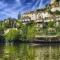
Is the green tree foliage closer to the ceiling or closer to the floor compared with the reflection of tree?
closer to the ceiling

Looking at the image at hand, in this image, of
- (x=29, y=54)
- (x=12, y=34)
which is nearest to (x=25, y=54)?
(x=29, y=54)

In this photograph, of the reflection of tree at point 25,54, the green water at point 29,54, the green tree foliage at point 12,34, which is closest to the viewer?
the green water at point 29,54

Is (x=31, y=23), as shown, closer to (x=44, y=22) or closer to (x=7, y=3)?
(x=44, y=22)

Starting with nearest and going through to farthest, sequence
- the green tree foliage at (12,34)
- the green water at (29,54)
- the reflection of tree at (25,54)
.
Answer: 1. the green water at (29,54)
2. the reflection of tree at (25,54)
3. the green tree foliage at (12,34)

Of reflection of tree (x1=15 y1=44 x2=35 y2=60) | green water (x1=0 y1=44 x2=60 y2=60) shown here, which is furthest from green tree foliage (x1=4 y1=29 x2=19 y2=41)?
reflection of tree (x1=15 y1=44 x2=35 y2=60)

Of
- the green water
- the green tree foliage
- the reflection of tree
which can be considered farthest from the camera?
the green tree foliage

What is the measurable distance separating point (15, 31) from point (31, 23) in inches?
48.0

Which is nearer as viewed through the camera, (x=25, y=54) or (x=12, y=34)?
(x=25, y=54)

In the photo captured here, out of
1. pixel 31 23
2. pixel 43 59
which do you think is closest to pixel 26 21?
pixel 31 23

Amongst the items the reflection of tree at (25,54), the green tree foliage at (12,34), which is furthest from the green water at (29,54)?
the green tree foliage at (12,34)

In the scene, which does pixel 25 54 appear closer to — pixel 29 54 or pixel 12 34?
Result: pixel 29 54

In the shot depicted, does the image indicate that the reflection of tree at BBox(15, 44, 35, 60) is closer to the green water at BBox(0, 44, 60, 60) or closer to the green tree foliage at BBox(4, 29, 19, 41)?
the green water at BBox(0, 44, 60, 60)

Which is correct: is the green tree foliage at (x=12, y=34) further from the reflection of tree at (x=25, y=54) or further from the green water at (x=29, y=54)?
Answer: the reflection of tree at (x=25, y=54)

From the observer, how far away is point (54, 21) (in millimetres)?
21391
